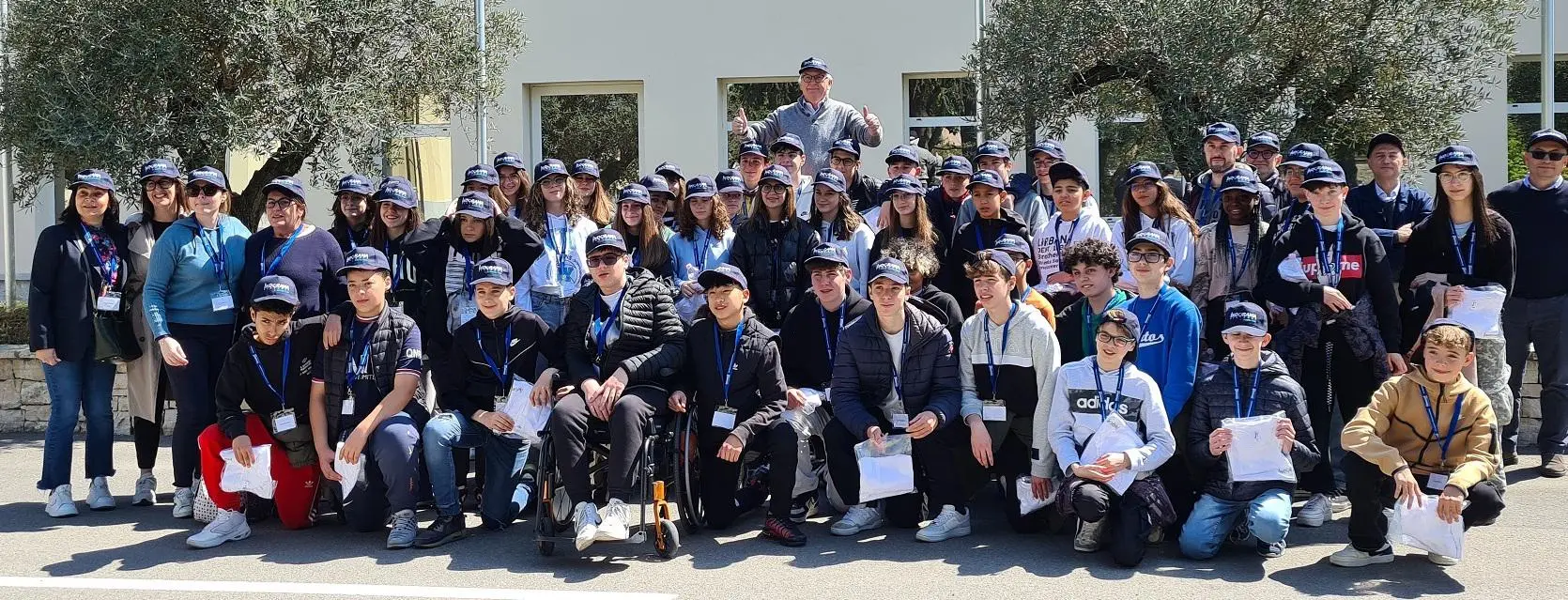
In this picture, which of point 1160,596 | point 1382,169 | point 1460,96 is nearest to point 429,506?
point 1160,596

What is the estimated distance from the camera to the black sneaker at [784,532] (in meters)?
6.23

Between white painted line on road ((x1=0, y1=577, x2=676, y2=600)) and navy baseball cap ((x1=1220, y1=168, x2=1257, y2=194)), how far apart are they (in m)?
3.64

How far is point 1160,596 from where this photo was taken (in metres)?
5.29

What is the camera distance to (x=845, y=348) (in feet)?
21.4

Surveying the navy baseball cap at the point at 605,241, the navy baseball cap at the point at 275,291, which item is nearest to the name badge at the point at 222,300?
the navy baseball cap at the point at 275,291

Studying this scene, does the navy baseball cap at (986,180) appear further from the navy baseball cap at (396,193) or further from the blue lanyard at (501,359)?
the navy baseball cap at (396,193)

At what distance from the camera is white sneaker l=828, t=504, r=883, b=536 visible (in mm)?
6438

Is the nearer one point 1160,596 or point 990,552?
point 1160,596

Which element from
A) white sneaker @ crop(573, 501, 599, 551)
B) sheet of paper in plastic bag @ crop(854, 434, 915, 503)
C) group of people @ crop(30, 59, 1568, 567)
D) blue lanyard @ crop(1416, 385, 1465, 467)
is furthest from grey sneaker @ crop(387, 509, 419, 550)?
blue lanyard @ crop(1416, 385, 1465, 467)

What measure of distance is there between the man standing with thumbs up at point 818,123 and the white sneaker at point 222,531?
426 cm

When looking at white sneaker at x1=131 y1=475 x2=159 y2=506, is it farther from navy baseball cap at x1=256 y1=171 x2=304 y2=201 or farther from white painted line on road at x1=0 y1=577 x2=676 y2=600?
navy baseball cap at x1=256 y1=171 x2=304 y2=201

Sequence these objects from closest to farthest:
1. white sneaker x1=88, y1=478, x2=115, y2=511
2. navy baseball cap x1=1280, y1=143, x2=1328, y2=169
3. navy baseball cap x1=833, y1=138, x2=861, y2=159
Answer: white sneaker x1=88, y1=478, x2=115, y2=511 < navy baseball cap x1=1280, y1=143, x2=1328, y2=169 < navy baseball cap x1=833, y1=138, x2=861, y2=159

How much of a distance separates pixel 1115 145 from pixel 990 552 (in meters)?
6.99

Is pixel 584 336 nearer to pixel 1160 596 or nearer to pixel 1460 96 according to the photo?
pixel 1160 596
